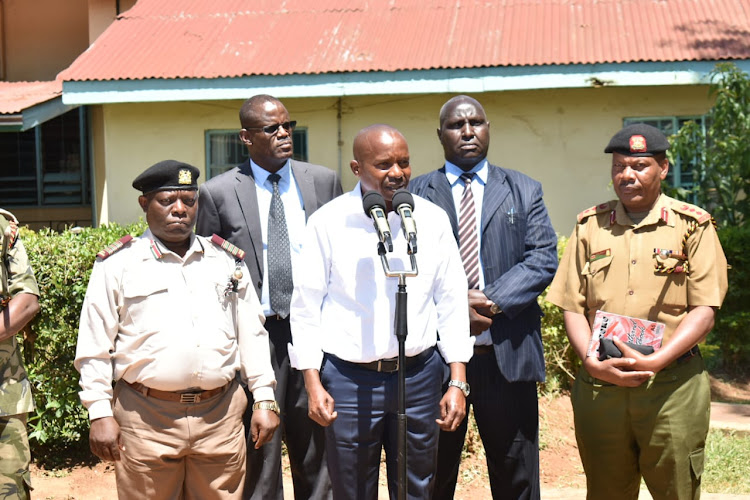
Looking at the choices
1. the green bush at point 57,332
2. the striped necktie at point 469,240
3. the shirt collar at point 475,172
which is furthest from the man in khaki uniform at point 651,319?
the green bush at point 57,332

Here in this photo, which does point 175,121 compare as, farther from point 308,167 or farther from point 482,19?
point 308,167

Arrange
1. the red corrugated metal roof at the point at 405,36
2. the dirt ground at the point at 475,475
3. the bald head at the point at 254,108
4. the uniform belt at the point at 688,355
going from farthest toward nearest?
the red corrugated metal roof at the point at 405,36, the dirt ground at the point at 475,475, the bald head at the point at 254,108, the uniform belt at the point at 688,355

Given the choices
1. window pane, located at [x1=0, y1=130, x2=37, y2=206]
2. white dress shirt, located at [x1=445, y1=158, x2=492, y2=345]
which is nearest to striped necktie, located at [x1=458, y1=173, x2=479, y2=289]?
white dress shirt, located at [x1=445, y1=158, x2=492, y2=345]

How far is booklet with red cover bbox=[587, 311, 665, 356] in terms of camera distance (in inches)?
162

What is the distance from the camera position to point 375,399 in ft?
12.7

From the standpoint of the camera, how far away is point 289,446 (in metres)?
4.86

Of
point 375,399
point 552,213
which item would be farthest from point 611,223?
point 552,213

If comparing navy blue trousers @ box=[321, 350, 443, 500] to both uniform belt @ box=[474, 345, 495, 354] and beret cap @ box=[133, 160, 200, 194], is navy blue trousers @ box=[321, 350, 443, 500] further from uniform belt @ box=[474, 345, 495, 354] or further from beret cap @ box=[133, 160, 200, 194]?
beret cap @ box=[133, 160, 200, 194]

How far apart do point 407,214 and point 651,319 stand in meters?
1.40

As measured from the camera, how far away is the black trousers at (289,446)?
15.4 ft

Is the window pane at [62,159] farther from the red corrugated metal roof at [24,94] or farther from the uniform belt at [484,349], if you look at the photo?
the uniform belt at [484,349]

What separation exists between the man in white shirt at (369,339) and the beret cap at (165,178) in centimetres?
60

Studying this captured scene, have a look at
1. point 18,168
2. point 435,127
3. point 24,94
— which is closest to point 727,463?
point 435,127

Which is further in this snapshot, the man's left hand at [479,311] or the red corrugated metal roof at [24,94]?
the red corrugated metal roof at [24,94]
